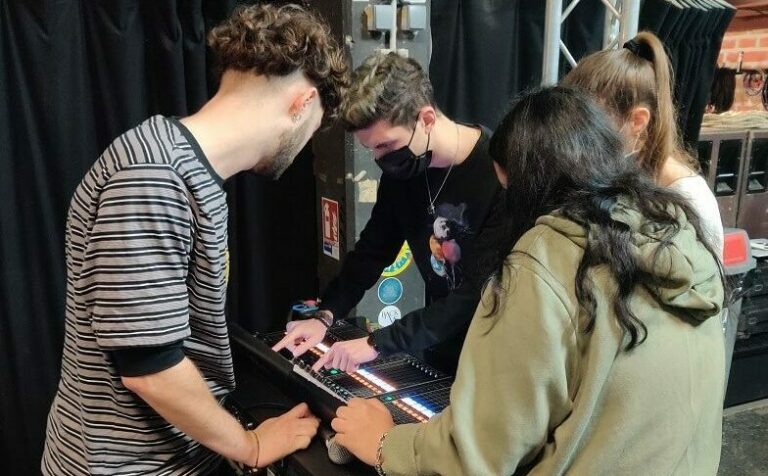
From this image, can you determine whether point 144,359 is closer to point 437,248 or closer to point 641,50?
point 437,248

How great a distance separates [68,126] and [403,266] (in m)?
1.09

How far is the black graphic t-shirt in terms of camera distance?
132cm

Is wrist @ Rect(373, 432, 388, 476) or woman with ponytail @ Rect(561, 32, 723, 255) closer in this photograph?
wrist @ Rect(373, 432, 388, 476)

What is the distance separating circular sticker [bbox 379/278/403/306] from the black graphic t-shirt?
1.33 ft

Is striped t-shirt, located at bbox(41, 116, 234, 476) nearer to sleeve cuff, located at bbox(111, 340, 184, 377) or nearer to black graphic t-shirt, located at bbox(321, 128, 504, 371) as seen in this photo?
sleeve cuff, located at bbox(111, 340, 184, 377)

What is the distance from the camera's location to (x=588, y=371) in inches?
29.4

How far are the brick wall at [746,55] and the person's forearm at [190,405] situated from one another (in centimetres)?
336

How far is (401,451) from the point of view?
902 millimetres

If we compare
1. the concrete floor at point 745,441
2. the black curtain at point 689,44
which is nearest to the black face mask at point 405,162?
the black curtain at point 689,44

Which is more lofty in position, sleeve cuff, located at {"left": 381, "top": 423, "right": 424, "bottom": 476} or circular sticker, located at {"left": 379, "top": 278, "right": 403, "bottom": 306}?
sleeve cuff, located at {"left": 381, "top": 423, "right": 424, "bottom": 476}

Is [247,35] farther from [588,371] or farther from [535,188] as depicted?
[588,371]

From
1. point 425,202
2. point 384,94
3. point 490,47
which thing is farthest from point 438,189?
point 490,47

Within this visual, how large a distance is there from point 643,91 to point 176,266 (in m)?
0.98

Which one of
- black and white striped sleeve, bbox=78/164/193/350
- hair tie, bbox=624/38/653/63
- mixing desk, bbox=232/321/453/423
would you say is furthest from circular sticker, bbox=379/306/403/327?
black and white striped sleeve, bbox=78/164/193/350
